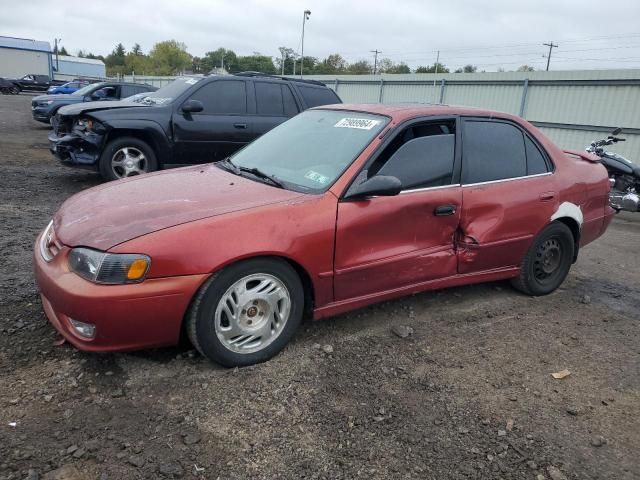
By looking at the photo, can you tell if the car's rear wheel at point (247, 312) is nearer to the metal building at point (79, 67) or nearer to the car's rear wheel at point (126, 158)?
the car's rear wheel at point (126, 158)

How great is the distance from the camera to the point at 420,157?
3746 millimetres

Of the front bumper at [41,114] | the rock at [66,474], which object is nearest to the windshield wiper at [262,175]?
the rock at [66,474]

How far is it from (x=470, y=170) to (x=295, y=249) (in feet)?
5.41

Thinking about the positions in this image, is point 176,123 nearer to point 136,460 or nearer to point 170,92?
point 170,92

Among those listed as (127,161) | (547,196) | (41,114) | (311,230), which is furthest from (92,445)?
(41,114)

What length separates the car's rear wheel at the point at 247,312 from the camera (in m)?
2.89

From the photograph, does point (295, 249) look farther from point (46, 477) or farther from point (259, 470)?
point (46, 477)

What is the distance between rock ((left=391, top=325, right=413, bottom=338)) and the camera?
3666mm

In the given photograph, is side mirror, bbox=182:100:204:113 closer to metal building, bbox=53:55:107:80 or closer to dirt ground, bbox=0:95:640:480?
dirt ground, bbox=0:95:640:480

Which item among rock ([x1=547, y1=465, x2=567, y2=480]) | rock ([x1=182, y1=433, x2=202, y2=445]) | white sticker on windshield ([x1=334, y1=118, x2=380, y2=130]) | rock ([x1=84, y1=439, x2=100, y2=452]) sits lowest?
rock ([x1=547, y1=465, x2=567, y2=480])

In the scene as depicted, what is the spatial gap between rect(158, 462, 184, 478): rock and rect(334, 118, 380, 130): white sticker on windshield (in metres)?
2.44

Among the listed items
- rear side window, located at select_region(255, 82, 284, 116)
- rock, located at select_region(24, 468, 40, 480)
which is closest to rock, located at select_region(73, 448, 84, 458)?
rock, located at select_region(24, 468, 40, 480)

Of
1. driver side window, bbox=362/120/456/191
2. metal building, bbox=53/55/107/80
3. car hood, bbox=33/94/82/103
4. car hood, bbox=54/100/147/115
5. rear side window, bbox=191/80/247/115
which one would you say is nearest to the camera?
driver side window, bbox=362/120/456/191

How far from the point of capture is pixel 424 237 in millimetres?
3713
